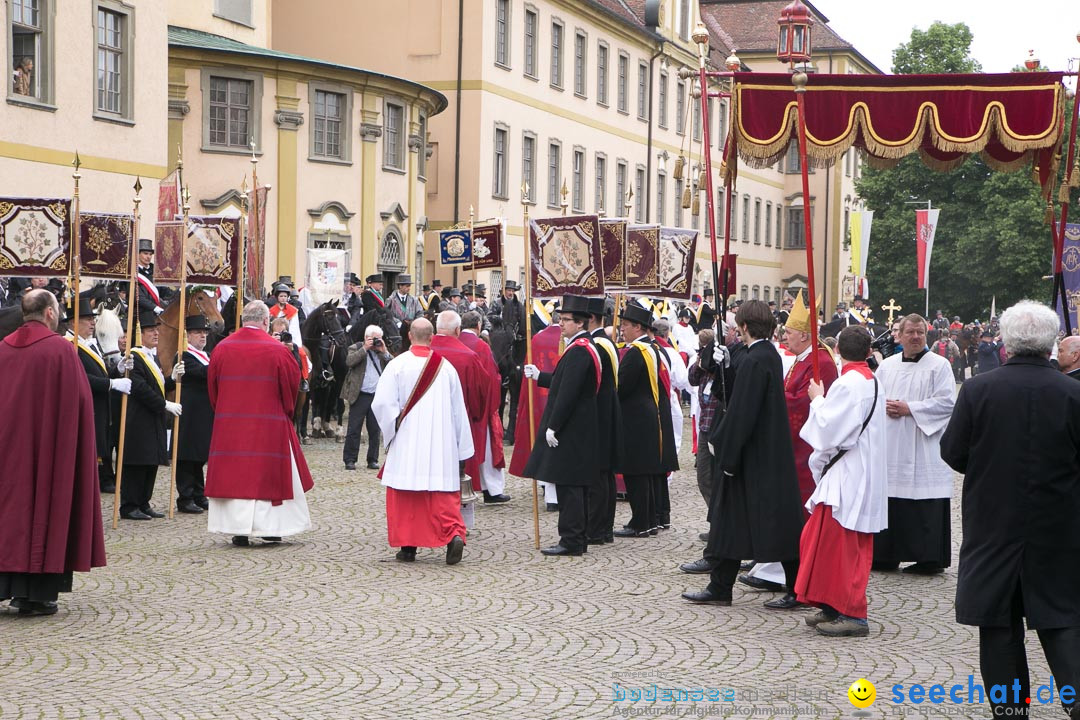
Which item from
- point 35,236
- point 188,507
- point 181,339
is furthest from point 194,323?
point 188,507

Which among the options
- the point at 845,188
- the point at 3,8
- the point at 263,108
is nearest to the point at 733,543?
the point at 3,8

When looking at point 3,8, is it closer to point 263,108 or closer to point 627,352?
point 263,108

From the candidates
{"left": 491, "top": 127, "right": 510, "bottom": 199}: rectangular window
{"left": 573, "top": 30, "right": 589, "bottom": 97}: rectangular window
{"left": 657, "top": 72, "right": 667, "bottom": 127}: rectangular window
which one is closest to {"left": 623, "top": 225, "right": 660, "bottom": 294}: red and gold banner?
{"left": 491, "top": 127, "right": 510, "bottom": 199}: rectangular window

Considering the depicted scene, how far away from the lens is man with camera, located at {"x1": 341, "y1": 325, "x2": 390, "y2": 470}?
16.1 meters

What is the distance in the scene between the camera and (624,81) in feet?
157

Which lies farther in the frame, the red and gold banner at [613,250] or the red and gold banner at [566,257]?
the red and gold banner at [613,250]

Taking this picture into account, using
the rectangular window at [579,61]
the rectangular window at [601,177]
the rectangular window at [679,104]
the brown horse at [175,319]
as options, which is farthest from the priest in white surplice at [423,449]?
the rectangular window at [679,104]

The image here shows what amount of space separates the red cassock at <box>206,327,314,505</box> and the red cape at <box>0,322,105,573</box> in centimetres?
232

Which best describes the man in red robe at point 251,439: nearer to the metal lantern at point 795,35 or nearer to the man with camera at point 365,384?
the metal lantern at point 795,35

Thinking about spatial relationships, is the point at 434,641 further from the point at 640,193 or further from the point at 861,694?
the point at 640,193

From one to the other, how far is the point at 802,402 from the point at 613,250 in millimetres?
3532

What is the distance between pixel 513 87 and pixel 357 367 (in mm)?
24311

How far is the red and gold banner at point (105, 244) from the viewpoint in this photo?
12273 millimetres

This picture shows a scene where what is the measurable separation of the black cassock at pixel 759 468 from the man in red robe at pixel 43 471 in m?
3.76
